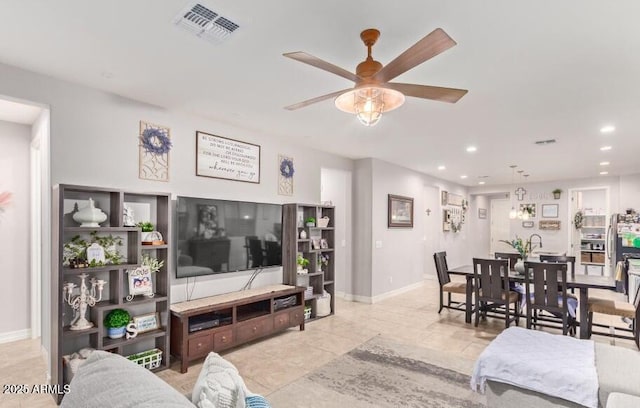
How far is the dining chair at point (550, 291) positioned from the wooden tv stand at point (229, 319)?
2876 millimetres

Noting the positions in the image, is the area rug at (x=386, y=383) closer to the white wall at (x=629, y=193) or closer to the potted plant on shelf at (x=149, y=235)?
the potted plant on shelf at (x=149, y=235)

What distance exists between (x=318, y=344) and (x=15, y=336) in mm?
3452

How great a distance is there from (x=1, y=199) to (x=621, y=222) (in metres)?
10.5

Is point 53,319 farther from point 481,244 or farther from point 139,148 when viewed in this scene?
point 481,244

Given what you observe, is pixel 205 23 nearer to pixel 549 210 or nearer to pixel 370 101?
pixel 370 101

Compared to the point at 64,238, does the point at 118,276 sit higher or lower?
lower

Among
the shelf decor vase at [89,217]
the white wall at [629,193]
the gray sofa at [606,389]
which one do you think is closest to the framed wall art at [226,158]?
the shelf decor vase at [89,217]

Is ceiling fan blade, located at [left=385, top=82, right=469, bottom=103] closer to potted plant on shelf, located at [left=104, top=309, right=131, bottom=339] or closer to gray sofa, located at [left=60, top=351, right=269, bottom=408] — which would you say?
gray sofa, located at [left=60, top=351, right=269, bottom=408]

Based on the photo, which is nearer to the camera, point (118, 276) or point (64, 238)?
point (64, 238)

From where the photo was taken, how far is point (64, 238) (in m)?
2.86

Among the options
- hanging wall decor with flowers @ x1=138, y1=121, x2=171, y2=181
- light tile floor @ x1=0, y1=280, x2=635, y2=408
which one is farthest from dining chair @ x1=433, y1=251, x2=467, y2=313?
hanging wall decor with flowers @ x1=138, y1=121, x2=171, y2=181

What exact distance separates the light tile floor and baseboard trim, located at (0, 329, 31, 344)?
98 millimetres

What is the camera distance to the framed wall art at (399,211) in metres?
6.50

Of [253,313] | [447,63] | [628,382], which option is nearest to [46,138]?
[253,313]
